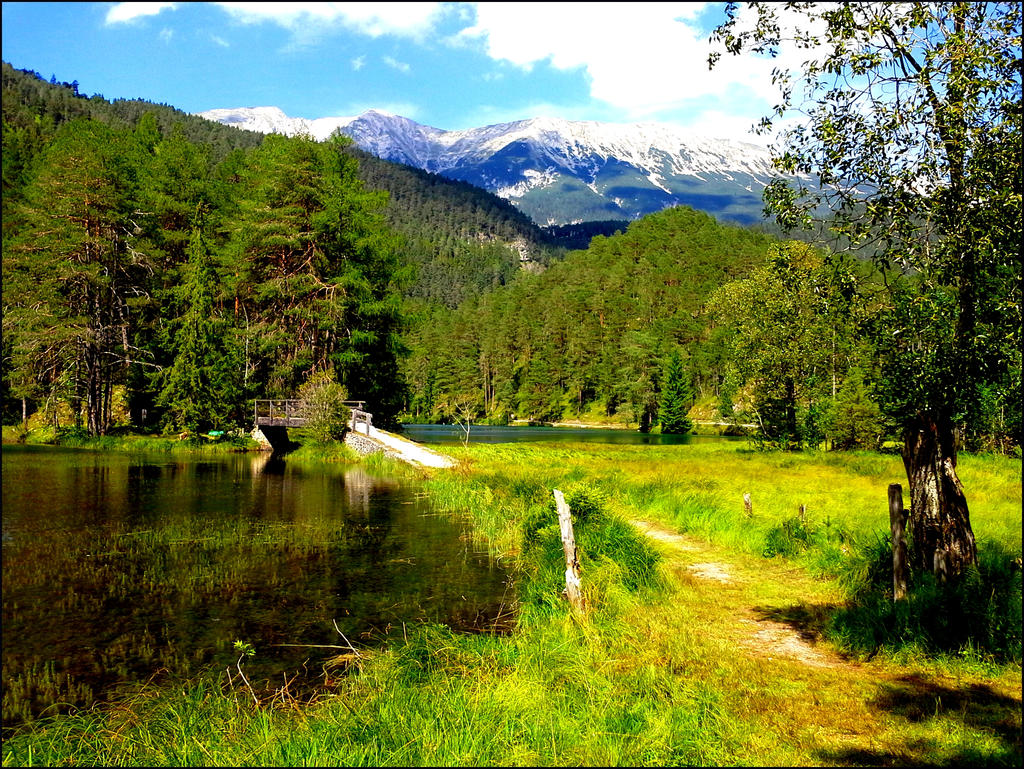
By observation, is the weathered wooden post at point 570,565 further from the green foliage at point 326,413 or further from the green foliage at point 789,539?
the green foliage at point 326,413

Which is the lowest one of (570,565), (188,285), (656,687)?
(656,687)

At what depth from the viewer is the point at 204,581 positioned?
12375 millimetres

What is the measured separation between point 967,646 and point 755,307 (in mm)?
38075

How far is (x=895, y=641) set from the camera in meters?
8.25

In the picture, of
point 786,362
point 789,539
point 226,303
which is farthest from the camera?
point 226,303

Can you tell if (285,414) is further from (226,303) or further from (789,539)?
(789,539)

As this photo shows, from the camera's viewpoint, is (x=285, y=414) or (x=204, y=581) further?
(x=285, y=414)

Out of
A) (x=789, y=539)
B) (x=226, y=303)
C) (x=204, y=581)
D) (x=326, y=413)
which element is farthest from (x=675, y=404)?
(x=204, y=581)

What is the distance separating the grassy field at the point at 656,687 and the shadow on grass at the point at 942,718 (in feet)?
0.08

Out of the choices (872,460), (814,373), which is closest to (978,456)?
(872,460)

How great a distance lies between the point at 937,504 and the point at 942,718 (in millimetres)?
3969

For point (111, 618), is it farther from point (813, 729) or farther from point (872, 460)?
point (872, 460)

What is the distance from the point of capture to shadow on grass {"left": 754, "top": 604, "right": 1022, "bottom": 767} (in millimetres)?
5617

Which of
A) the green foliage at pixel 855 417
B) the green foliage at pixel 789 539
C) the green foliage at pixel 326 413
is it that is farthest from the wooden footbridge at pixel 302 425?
the green foliage at pixel 855 417
